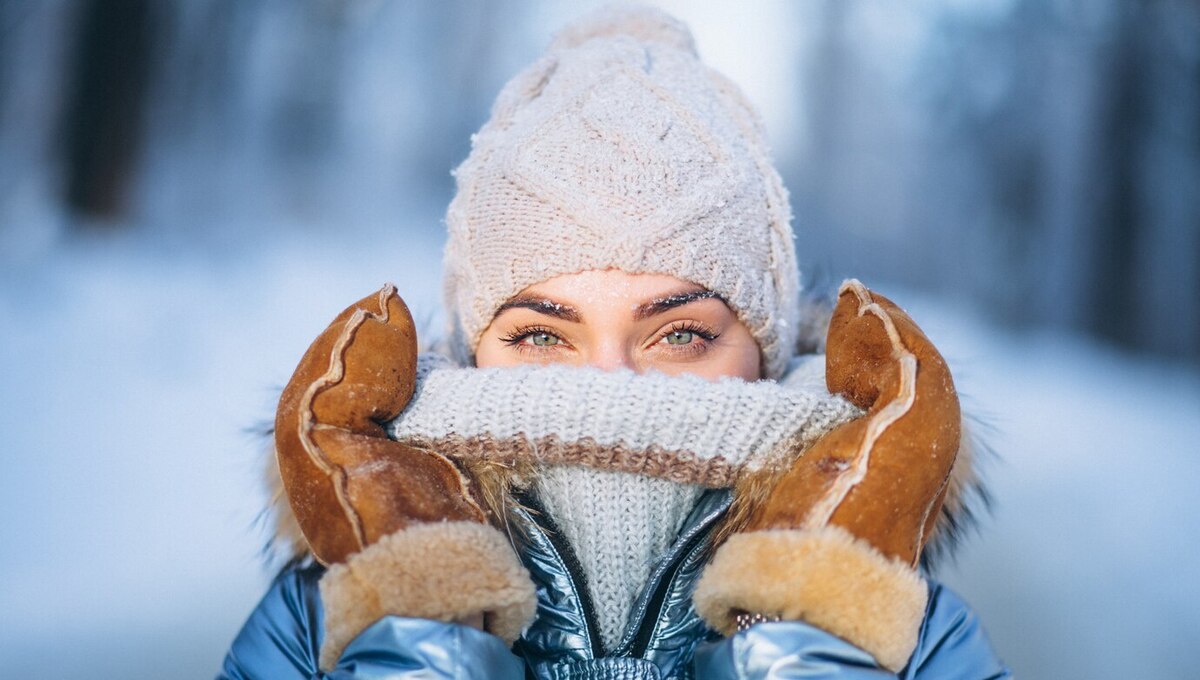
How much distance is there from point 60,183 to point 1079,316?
12.1ft

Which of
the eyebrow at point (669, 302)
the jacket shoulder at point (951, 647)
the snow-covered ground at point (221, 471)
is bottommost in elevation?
the snow-covered ground at point (221, 471)

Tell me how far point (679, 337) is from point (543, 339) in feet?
0.57

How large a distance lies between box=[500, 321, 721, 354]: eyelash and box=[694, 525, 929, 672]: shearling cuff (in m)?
0.36

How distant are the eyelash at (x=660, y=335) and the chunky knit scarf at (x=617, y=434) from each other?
13 cm

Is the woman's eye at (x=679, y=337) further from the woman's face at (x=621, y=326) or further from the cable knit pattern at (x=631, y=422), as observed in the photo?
the cable knit pattern at (x=631, y=422)

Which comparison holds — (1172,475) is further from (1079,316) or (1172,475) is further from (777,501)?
(777,501)

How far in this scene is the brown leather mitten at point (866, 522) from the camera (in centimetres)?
86

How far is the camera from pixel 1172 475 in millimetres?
3156

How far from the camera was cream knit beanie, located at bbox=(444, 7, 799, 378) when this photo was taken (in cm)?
121

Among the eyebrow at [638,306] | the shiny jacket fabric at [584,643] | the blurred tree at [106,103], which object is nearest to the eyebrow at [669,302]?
the eyebrow at [638,306]

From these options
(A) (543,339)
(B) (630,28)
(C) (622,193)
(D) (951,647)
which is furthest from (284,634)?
(B) (630,28)

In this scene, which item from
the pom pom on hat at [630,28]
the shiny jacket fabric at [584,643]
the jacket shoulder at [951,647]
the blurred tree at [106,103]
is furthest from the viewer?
the blurred tree at [106,103]

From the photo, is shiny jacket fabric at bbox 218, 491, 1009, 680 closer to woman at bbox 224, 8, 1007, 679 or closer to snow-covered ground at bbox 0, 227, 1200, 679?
woman at bbox 224, 8, 1007, 679

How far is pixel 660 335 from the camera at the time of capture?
46.9 inches
